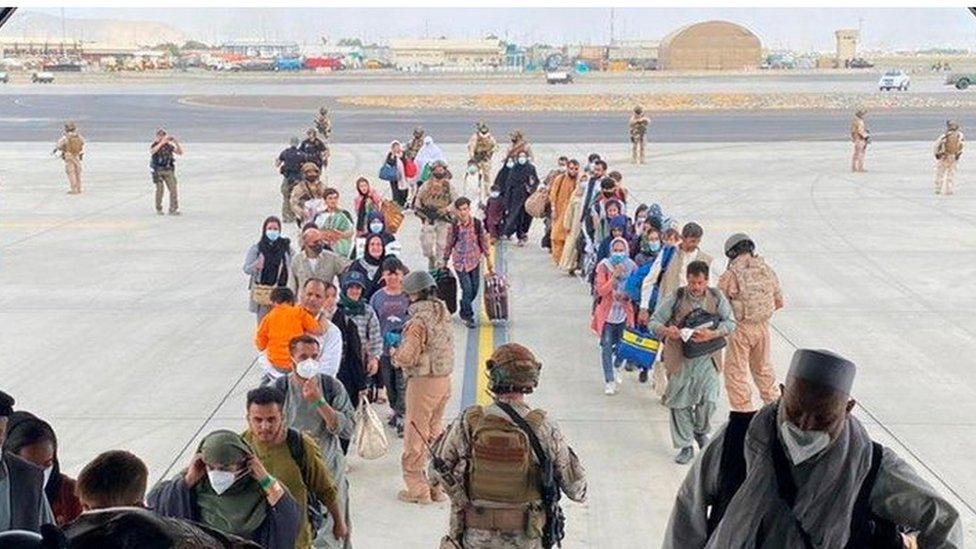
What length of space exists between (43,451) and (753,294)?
5267 millimetres

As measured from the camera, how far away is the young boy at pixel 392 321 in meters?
8.19

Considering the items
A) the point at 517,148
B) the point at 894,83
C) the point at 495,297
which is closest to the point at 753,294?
the point at 495,297

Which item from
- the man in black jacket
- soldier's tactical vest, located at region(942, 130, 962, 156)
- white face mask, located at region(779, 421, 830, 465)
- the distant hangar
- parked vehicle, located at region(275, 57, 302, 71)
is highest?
the distant hangar

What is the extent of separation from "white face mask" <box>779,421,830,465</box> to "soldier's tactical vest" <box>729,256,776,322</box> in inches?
209

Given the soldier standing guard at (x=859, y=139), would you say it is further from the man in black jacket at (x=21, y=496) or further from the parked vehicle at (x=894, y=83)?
the parked vehicle at (x=894, y=83)

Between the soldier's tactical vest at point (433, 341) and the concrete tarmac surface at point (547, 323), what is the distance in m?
0.88

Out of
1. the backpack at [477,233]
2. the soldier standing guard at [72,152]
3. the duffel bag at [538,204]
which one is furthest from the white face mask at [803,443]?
the soldier standing guard at [72,152]

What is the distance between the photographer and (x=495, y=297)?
36.8 feet

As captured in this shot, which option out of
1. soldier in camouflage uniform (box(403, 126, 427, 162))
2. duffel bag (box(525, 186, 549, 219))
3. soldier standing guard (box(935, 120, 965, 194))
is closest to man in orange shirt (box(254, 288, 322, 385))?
duffel bag (box(525, 186, 549, 219))

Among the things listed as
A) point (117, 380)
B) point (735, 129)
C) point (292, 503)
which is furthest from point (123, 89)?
point (292, 503)

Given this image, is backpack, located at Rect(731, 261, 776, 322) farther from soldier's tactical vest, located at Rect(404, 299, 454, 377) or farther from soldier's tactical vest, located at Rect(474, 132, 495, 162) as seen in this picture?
soldier's tactical vest, located at Rect(474, 132, 495, 162)

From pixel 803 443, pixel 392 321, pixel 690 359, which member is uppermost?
pixel 803 443

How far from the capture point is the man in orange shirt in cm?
698

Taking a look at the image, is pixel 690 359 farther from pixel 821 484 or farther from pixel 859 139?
pixel 859 139
